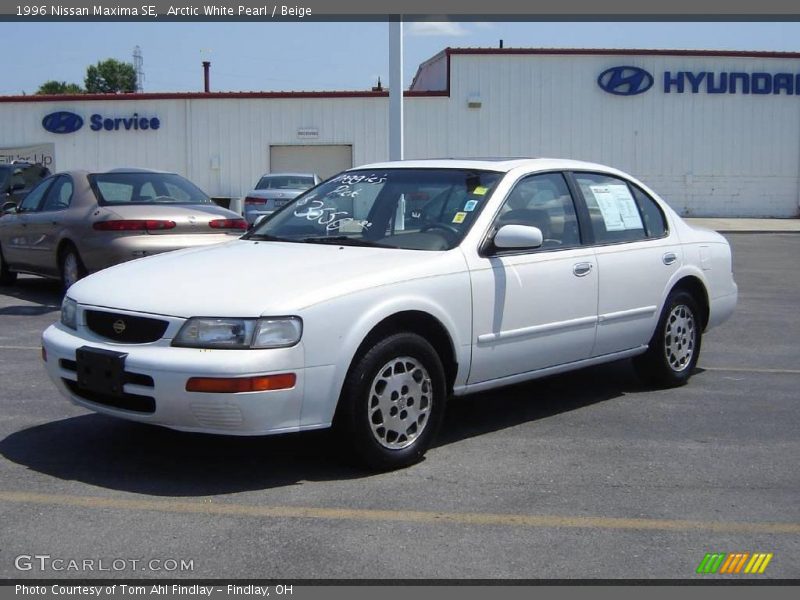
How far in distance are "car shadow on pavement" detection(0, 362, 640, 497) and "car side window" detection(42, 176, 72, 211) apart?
17.6 feet

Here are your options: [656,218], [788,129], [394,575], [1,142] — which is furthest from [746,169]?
[394,575]

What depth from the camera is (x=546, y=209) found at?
20.0 feet

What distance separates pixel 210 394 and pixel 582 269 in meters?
2.59

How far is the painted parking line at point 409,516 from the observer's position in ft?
14.0

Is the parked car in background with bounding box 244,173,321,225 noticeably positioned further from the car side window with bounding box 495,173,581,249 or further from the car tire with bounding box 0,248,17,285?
the car side window with bounding box 495,173,581,249

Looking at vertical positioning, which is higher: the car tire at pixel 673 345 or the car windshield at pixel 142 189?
the car windshield at pixel 142 189

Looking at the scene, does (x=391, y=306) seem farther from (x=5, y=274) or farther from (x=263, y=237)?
(x=5, y=274)

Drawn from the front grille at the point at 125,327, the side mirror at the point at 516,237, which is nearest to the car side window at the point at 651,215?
the side mirror at the point at 516,237

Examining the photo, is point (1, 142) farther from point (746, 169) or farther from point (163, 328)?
point (163, 328)

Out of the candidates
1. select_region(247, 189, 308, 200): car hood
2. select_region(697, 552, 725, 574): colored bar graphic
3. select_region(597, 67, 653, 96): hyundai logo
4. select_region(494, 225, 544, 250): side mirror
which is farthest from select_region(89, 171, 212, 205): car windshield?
select_region(597, 67, 653, 96): hyundai logo

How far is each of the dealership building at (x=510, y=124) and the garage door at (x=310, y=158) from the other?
0.04 m

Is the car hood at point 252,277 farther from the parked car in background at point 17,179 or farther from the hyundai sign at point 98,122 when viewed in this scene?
the hyundai sign at point 98,122

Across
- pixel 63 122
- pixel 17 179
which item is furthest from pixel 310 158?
pixel 17 179

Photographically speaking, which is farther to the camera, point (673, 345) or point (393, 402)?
point (673, 345)
